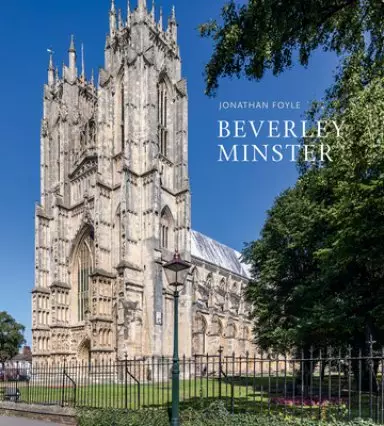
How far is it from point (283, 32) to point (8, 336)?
175 feet

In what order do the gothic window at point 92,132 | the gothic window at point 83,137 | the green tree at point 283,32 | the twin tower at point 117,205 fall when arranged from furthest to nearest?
the gothic window at point 83,137 → the gothic window at point 92,132 → the twin tower at point 117,205 → the green tree at point 283,32

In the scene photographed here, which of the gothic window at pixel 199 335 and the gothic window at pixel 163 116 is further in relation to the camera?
the gothic window at pixel 199 335

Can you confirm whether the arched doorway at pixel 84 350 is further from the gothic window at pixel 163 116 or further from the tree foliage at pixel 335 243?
the gothic window at pixel 163 116

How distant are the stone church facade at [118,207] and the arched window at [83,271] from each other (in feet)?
0.32

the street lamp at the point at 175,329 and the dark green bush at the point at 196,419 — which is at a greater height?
the street lamp at the point at 175,329

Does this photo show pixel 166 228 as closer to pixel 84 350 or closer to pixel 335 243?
pixel 84 350

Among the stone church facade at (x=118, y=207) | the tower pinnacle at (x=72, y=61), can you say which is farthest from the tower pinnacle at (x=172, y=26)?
Answer: the tower pinnacle at (x=72, y=61)

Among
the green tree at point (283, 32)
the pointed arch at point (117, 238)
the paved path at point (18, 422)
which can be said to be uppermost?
the green tree at point (283, 32)

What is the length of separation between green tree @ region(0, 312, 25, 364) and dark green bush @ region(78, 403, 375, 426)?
1835 inches

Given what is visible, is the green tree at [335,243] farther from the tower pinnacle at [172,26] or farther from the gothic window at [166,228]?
the tower pinnacle at [172,26]

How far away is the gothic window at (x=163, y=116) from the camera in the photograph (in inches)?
1702

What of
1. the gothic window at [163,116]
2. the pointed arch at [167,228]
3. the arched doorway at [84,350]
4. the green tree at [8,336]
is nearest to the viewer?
the arched doorway at [84,350]

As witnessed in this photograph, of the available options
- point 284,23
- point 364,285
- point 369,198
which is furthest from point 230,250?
point 284,23

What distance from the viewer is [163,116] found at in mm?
44094
